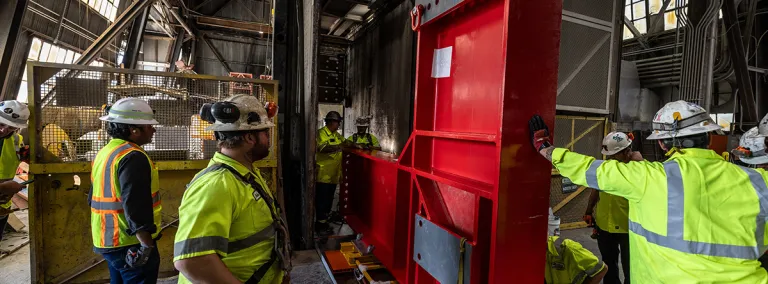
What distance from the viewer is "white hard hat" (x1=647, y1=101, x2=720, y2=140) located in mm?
2098

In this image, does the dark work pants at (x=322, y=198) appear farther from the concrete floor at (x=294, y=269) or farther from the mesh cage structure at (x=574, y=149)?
the mesh cage structure at (x=574, y=149)

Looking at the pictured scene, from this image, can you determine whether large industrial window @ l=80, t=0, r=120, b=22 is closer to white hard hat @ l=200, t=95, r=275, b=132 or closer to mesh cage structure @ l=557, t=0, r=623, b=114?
white hard hat @ l=200, t=95, r=275, b=132

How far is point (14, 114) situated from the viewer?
3838mm

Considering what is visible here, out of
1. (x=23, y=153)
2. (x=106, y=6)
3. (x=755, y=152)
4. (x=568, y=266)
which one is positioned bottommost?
(x=568, y=266)

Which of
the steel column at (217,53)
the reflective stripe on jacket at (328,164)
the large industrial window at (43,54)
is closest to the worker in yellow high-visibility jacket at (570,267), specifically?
the reflective stripe on jacket at (328,164)

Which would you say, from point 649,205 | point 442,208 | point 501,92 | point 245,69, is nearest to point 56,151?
point 442,208

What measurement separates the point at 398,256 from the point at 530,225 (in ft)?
6.95

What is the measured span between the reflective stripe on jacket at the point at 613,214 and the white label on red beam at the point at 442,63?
7.86 ft

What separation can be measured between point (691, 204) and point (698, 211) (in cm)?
5

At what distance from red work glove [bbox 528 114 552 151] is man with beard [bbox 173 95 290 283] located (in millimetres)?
1521

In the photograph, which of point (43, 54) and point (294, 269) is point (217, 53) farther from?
point (294, 269)

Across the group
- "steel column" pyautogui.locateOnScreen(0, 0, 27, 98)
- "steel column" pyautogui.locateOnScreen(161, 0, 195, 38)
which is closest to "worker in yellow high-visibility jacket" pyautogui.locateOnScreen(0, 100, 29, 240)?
"steel column" pyautogui.locateOnScreen(0, 0, 27, 98)

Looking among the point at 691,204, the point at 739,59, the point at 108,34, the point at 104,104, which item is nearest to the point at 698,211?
the point at 691,204

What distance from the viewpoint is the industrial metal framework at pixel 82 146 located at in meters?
3.77
